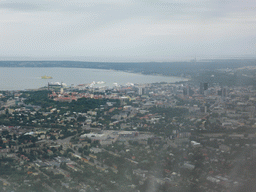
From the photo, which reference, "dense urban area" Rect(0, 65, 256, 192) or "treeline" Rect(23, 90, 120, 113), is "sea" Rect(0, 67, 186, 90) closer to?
"treeline" Rect(23, 90, 120, 113)

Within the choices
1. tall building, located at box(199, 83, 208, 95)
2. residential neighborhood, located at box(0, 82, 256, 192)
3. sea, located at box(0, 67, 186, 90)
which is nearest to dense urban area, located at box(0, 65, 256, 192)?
residential neighborhood, located at box(0, 82, 256, 192)

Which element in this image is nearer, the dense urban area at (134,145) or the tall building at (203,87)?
the dense urban area at (134,145)

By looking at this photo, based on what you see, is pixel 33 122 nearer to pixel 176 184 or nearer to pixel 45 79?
pixel 176 184

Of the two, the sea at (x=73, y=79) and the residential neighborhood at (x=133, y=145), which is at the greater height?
the sea at (x=73, y=79)

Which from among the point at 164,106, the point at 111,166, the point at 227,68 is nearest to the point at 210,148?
the point at 111,166

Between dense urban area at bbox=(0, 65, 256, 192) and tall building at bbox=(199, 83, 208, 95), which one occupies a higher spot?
tall building at bbox=(199, 83, 208, 95)

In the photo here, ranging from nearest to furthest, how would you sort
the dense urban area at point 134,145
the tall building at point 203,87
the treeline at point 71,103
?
the dense urban area at point 134,145 < the treeline at point 71,103 < the tall building at point 203,87

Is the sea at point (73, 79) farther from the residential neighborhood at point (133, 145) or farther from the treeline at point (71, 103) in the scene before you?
the residential neighborhood at point (133, 145)

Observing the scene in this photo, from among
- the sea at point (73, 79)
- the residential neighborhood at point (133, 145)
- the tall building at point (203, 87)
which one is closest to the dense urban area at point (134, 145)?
the residential neighborhood at point (133, 145)
